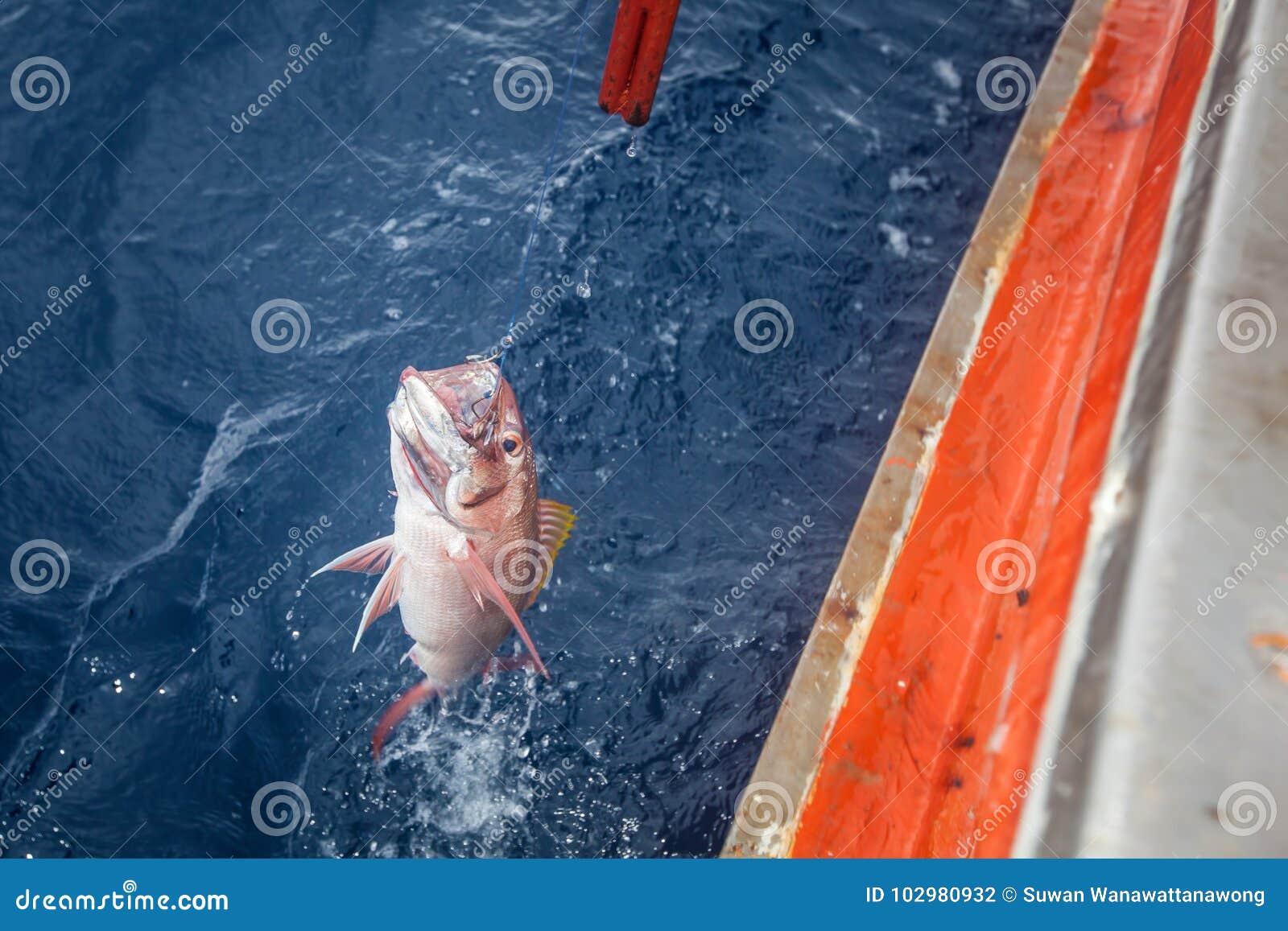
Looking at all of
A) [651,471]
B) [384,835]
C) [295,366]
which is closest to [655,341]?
[651,471]

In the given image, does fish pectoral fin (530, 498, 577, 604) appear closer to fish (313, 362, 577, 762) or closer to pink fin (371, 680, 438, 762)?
fish (313, 362, 577, 762)

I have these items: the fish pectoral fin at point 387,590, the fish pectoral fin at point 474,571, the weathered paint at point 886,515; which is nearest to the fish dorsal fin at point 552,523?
the fish pectoral fin at point 474,571

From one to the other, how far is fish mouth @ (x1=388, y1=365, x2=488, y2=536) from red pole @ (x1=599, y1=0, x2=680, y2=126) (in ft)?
5.24

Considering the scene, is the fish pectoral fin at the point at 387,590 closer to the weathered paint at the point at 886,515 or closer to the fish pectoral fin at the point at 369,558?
the fish pectoral fin at the point at 369,558

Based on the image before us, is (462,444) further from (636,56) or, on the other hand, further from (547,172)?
(547,172)

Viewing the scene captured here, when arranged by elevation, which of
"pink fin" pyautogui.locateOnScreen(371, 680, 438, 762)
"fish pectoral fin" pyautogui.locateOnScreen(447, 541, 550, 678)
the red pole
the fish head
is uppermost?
the red pole

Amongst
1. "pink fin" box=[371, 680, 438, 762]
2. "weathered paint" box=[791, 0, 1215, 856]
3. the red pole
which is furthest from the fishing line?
"weathered paint" box=[791, 0, 1215, 856]

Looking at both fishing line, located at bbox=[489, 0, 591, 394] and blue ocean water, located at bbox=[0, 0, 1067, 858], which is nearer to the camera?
blue ocean water, located at bbox=[0, 0, 1067, 858]

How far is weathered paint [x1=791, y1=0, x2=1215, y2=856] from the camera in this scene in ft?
11.9

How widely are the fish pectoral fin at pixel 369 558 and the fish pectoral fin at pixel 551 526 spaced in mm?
695

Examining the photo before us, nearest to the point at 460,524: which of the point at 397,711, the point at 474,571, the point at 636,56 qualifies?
the point at 474,571

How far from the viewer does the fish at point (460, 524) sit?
3822 mm

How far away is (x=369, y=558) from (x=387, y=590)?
18cm

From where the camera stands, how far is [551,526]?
4.25 metres
